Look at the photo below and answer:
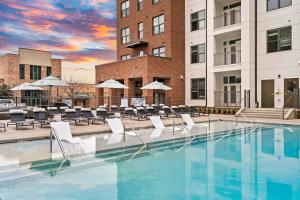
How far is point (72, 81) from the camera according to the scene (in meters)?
44.8

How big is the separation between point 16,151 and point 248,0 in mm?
19921

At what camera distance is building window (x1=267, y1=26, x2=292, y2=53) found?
Answer: 20734 mm

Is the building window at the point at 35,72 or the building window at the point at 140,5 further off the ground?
the building window at the point at 140,5

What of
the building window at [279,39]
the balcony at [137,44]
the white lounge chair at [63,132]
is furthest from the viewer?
the balcony at [137,44]

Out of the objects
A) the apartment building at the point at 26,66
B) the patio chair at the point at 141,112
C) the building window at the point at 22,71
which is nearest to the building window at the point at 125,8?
the patio chair at the point at 141,112

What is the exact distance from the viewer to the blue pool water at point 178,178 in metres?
5.80

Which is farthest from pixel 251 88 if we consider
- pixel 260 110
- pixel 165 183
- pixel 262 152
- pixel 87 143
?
pixel 165 183

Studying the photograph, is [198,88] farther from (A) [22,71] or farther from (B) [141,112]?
(A) [22,71]

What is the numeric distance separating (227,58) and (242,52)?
2119 millimetres

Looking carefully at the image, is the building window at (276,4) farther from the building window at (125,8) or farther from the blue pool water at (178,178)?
the building window at (125,8)

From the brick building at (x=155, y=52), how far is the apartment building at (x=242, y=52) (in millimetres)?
1091

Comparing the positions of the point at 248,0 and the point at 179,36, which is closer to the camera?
the point at 248,0

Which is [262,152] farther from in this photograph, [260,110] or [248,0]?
[248,0]

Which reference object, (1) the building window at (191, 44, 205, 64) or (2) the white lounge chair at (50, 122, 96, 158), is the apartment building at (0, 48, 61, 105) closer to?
(1) the building window at (191, 44, 205, 64)
